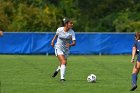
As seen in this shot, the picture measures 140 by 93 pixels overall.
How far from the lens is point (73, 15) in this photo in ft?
191

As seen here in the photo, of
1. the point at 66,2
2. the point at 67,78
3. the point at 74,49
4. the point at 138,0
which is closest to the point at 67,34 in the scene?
the point at 67,78

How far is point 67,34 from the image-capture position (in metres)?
18.3

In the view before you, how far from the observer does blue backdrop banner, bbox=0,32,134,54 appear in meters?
37.2

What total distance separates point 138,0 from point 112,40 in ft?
84.9

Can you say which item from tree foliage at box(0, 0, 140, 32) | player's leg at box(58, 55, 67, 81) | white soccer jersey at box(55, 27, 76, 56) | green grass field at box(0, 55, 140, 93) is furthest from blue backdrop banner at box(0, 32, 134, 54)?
player's leg at box(58, 55, 67, 81)

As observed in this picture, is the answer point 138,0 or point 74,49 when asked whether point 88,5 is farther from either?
point 74,49

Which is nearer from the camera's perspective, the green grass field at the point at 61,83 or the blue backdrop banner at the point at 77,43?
the green grass field at the point at 61,83

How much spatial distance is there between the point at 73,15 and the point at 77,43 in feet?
67.9

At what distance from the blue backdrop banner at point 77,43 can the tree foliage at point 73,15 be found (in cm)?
917

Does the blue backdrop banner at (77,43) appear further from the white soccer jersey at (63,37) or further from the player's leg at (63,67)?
the player's leg at (63,67)

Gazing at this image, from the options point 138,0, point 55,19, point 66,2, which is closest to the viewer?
point 55,19

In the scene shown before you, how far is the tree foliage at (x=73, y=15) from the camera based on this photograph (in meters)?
47.8

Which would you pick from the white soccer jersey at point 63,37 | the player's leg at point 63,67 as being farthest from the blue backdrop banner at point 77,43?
A: the player's leg at point 63,67

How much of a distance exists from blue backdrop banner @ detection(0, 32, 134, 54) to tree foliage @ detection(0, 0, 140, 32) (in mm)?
9167
